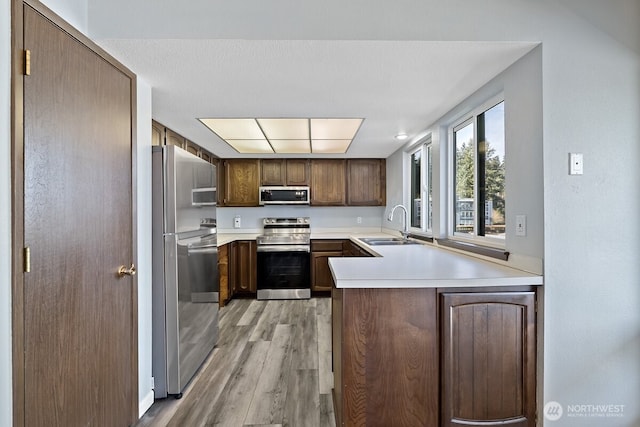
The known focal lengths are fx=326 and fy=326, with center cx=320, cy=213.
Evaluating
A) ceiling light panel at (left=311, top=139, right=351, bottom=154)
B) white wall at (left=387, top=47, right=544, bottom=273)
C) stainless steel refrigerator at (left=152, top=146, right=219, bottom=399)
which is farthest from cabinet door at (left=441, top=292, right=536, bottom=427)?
ceiling light panel at (left=311, top=139, right=351, bottom=154)

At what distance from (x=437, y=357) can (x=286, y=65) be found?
173 centimetres

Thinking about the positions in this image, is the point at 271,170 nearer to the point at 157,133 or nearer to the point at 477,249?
the point at 157,133

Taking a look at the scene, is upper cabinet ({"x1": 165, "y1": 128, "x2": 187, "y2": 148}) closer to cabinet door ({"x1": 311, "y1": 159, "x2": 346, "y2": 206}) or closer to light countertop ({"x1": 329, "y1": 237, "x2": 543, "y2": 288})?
cabinet door ({"x1": 311, "y1": 159, "x2": 346, "y2": 206})

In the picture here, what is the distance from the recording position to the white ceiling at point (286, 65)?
1.58m

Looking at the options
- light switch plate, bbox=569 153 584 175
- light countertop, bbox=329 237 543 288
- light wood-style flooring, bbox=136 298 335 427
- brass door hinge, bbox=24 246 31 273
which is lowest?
light wood-style flooring, bbox=136 298 335 427

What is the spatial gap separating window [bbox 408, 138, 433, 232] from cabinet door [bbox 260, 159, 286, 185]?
6.11ft

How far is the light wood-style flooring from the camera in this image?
1.92 meters

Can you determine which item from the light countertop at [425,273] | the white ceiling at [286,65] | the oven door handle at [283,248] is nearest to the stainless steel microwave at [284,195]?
the oven door handle at [283,248]

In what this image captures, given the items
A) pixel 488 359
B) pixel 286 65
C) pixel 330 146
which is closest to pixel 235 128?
pixel 330 146

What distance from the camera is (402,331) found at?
159 cm

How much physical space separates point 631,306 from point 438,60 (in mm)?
1581

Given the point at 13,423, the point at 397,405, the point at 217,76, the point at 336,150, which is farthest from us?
the point at 336,150

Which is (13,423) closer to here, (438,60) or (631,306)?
(438,60)

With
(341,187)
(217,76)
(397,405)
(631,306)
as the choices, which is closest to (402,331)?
(397,405)
